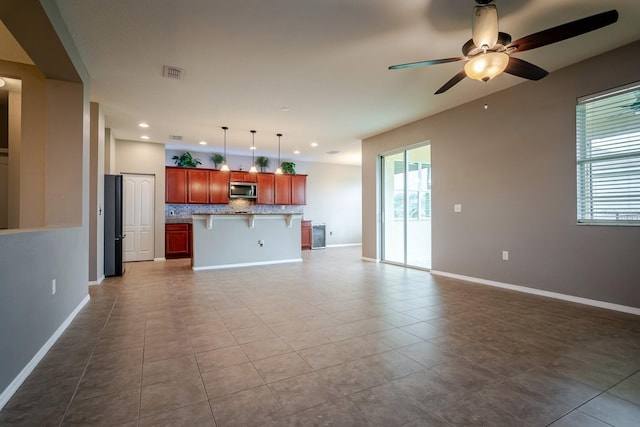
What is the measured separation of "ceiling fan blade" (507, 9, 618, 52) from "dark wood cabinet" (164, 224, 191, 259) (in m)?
7.33

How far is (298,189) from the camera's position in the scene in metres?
9.34

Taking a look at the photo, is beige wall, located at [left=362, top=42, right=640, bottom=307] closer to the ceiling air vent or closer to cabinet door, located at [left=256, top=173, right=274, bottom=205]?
the ceiling air vent

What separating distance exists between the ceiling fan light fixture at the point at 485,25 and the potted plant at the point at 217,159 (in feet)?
23.1

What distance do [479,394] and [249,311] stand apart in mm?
2324

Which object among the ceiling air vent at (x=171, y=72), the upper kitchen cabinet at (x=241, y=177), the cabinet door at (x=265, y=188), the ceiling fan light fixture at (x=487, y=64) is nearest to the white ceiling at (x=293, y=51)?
the ceiling air vent at (x=171, y=72)

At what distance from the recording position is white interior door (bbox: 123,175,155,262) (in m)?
6.98

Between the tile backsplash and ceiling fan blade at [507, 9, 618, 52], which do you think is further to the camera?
the tile backsplash

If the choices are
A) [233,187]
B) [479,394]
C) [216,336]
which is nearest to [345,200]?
[233,187]

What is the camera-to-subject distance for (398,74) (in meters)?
3.73

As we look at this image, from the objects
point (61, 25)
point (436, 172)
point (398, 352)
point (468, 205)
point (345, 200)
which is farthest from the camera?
point (345, 200)

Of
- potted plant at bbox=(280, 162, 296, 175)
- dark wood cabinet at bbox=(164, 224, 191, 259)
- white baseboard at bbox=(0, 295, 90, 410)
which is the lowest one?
Answer: white baseboard at bbox=(0, 295, 90, 410)

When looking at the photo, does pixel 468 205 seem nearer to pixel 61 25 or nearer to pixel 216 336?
pixel 216 336

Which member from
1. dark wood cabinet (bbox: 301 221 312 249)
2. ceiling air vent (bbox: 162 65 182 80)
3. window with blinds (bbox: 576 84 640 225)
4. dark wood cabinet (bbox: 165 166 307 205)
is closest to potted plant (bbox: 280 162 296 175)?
dark wood cabinet (bbox: 165 166 307 205)

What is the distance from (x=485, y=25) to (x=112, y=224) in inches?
227
